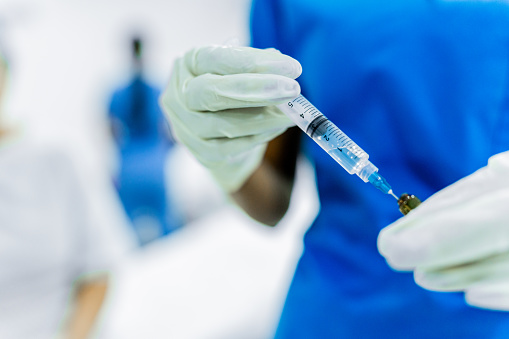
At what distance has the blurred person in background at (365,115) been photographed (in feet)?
1.72

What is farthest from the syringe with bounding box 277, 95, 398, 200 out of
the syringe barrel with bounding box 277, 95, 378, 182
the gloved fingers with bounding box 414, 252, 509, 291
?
the gloved fingers with bounding box 414, 252, 509, 291

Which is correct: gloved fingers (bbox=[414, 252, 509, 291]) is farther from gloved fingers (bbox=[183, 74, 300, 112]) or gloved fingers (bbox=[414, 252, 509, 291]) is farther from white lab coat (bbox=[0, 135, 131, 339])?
white lab coat (bbox=[0, 135, 131, 339])

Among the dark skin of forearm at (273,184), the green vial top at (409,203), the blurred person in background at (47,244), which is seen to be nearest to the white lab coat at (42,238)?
the blurred person in background at (47,244)

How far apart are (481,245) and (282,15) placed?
0.47 metres

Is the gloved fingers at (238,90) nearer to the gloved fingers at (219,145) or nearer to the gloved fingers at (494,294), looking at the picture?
the gloved fingers at (219,145)

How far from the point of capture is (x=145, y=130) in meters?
2.60

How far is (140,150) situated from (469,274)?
7.80 feet

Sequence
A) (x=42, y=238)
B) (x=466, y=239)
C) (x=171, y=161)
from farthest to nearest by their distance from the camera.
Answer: (x=171, y=161), (x=42, y=238), (x=466, y=239)

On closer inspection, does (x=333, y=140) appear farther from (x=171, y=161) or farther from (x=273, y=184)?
(x=171, y=161)

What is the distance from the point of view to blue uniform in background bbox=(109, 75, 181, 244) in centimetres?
253

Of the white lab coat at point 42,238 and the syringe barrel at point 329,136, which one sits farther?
the white lab coat at point 42,238

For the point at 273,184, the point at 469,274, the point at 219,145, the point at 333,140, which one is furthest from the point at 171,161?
the point at 469,274

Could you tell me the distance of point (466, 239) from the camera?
1.43ft

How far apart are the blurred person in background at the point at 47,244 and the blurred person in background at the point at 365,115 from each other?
66 cm
